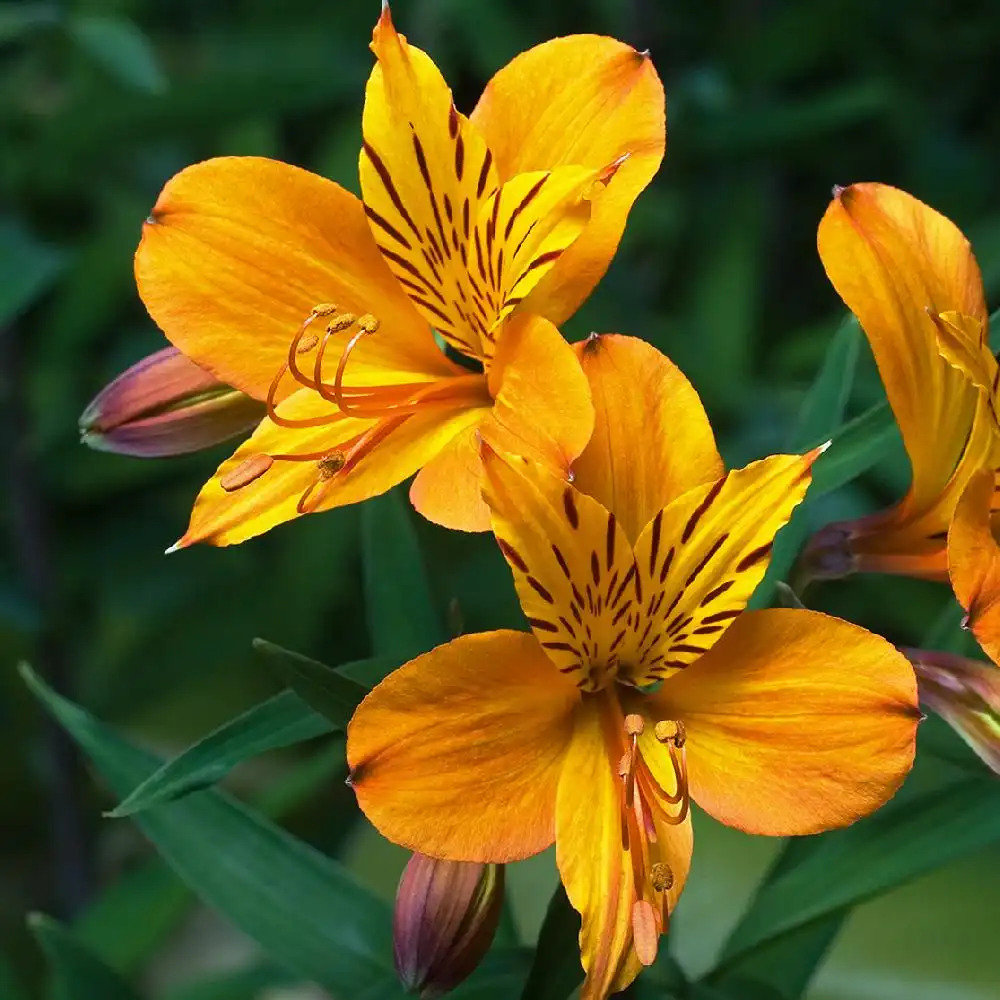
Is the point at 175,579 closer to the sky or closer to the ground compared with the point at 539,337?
closer to the ground

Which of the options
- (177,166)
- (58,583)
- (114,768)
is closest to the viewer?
(114,768)

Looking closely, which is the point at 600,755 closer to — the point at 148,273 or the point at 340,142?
the point at 148,273

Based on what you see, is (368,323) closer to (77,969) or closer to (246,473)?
(246,473)

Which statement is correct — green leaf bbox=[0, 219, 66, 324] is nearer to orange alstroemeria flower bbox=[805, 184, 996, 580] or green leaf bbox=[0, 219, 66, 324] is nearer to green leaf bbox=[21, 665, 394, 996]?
green leaf bbox=[21, 665, 394, 996]

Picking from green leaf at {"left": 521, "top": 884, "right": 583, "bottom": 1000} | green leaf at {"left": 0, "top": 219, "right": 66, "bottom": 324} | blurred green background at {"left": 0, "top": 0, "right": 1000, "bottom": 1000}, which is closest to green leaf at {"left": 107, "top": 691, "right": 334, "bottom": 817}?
green leaf at {"left": 521, "top": 884, "right": 583, "bottom": 1000}

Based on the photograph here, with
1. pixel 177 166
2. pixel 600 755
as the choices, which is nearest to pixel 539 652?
pixel 600 755

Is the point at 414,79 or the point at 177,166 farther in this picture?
the point at 177,166
